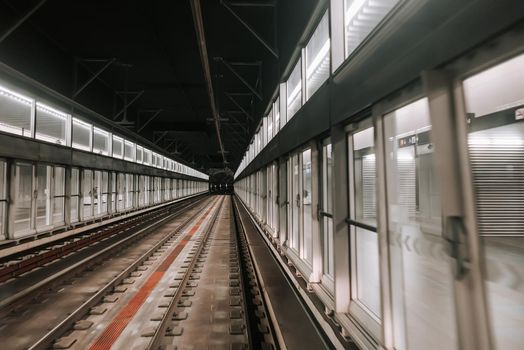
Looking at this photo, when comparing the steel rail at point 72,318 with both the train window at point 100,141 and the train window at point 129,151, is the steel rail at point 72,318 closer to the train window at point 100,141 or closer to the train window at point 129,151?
the train window at point 100,141

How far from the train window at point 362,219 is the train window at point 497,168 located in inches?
49.4

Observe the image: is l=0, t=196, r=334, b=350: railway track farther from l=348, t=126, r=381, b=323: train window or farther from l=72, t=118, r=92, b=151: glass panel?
l=72, t=118, r=92, b=151: glass panel

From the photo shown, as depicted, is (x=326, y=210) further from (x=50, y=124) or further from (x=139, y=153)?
(x=139, y=153)

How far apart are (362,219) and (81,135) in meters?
11.1

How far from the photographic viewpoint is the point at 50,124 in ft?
28.9

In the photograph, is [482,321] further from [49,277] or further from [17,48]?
[17,48]

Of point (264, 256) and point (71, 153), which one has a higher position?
point (71, 153)

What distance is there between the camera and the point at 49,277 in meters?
5.86

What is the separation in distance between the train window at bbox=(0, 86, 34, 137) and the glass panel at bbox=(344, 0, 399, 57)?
25.2ft

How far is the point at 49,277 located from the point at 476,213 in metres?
7.15

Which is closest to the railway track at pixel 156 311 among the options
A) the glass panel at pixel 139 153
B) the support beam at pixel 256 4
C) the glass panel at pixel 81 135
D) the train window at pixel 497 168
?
the train window at pixel 497 168

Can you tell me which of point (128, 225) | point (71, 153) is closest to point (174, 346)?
point (71, 153)

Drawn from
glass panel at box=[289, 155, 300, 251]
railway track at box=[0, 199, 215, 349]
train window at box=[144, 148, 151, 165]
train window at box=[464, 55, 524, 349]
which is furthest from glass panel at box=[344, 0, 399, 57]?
train window at box=[144, 148, 151, 165]

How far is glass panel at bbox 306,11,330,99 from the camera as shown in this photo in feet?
13.1
